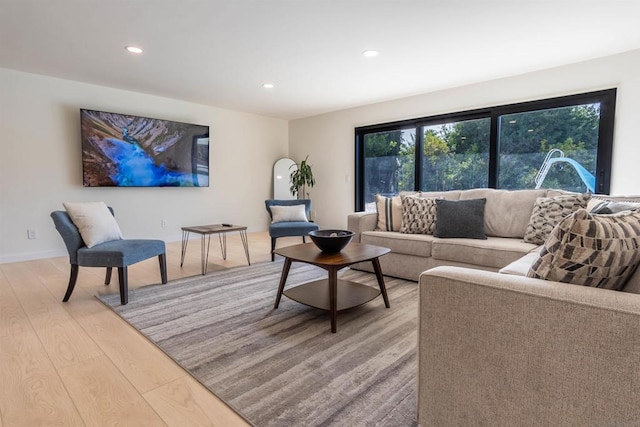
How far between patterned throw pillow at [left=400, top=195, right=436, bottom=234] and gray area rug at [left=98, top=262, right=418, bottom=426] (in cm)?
65

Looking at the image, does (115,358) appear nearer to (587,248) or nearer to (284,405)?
(284,405)

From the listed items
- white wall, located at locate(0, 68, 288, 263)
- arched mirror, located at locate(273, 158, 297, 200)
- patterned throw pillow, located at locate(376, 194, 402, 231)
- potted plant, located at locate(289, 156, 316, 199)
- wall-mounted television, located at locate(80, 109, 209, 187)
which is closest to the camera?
patterned throw pillow, located at locate(376, 194, 402, 231)

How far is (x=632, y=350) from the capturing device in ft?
2.74

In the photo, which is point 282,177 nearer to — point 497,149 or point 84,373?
point 497,149

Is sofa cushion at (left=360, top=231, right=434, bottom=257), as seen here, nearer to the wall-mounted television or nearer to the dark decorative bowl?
the dark decorative bowl

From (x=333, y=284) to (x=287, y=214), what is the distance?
238 centimetres

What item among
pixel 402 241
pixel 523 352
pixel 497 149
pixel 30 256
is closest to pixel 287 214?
pixel 402 241

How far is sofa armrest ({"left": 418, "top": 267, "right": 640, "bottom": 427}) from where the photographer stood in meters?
0.86

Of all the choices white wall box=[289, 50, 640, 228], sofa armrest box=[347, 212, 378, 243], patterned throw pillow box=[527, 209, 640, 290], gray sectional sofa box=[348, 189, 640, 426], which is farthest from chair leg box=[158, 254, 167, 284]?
white wall box=[289, 50, 640, 228]

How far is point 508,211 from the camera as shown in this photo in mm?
3111

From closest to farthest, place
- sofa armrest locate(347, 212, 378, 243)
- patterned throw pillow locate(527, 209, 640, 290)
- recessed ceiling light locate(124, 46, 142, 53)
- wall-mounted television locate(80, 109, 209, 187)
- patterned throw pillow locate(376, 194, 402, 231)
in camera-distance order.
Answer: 1. patterned throw pillow locate(527, 209, 640, 290)
2. recessed ceiling light locate(124, 46, 142, 53)
3. patterned throw pillow locate(376, 194, 402, 231)
4. sofa armrest locate(347, 212, 378, 243)
5. wall-mounted television locate(80, 109, 209, 187)

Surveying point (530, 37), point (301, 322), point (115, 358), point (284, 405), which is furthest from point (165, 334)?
point (530, 37)

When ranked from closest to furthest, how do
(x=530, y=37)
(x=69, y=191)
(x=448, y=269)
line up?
(x=448, y=269)
(x=530, y=37)
(x=69, y=191)

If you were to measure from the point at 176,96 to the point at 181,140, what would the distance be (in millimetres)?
647
